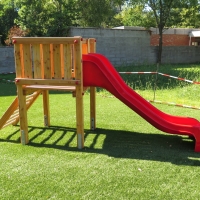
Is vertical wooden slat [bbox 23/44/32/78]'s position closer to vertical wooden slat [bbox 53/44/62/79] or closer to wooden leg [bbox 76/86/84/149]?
vertical wooden slat [bbox 53/44/62/79]

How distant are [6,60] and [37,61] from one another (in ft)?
40.6

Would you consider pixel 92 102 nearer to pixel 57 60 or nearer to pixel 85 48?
pixel 85 48

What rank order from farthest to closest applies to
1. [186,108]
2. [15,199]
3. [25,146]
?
[186,108] → [25,146] → [15,199]

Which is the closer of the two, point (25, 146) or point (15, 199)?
point (15, 199)

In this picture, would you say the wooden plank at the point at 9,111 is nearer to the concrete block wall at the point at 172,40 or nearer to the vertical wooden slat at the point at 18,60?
the vertical wooden slat at the point at 18,60

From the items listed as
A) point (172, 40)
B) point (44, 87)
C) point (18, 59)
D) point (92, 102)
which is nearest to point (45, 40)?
point (18, 59)

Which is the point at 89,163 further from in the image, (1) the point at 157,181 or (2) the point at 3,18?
(2) the point at 3,18

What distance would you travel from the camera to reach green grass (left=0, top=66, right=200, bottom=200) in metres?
3.30

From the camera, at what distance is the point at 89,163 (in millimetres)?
4066

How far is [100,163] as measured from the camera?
4.07 meters

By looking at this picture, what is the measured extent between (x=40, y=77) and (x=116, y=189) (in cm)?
238

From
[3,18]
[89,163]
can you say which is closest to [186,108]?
[89,163]

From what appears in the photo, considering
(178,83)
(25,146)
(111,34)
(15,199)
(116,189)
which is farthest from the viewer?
(111,34)

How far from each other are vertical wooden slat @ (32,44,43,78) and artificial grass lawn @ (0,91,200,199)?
128 cm
